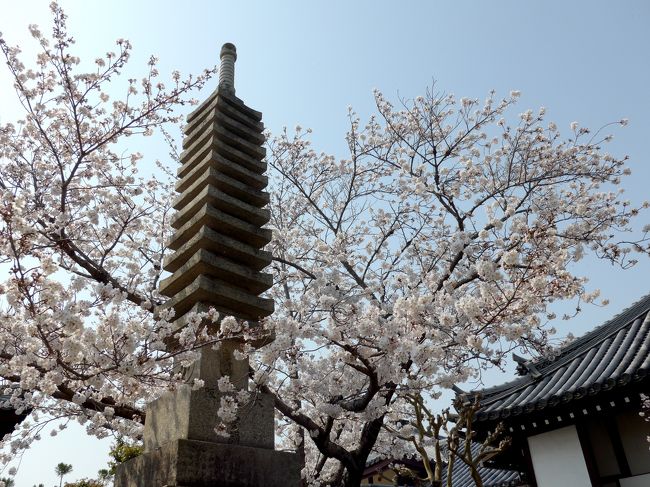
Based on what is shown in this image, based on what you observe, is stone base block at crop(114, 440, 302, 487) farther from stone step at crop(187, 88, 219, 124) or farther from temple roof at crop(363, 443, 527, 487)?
temple roof at crop(363, 443, 527, 487)

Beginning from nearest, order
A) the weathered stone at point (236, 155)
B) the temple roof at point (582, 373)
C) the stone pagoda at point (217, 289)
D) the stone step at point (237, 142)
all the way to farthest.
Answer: the stone pagoda at point (217, 289)
the weathered stone at point (236, 155)
the stone step at point (237, 142)
the temple roof at point (582, 373)

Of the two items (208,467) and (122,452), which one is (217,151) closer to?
(208,467)

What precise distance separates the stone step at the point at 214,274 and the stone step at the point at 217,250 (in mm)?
121

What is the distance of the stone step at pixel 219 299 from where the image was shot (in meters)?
4.89

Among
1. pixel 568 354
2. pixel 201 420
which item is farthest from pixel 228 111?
pixel 568 354

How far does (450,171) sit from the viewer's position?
10203 mm

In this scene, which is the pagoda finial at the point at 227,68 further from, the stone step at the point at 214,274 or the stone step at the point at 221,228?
the stone step at the point at 214,274

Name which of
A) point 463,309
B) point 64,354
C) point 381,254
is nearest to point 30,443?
point 64,354

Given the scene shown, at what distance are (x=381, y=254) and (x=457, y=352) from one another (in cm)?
414

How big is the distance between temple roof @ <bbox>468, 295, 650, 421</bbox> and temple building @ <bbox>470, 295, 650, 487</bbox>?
0.05 feet

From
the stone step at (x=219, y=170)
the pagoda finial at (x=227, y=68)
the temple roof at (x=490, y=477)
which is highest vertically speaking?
the pagoda finial at (x=227, y=68)

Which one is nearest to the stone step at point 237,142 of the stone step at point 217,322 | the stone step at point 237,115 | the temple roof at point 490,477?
the stone step at point 237,115

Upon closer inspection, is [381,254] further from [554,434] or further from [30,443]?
[30,443]

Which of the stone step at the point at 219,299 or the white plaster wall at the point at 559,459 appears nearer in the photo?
the stone step at the point at 219,299
